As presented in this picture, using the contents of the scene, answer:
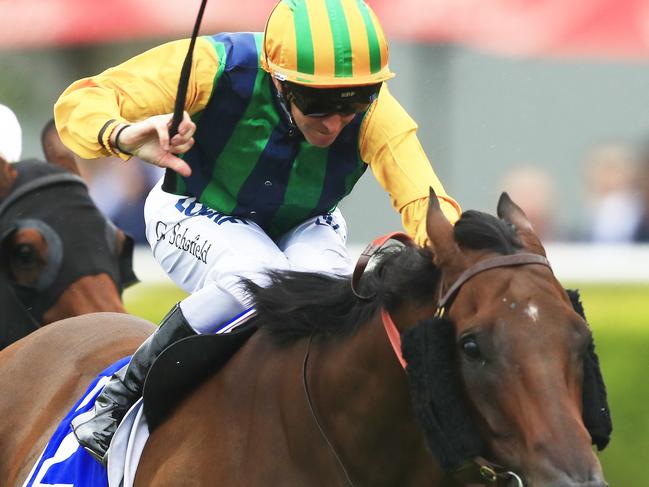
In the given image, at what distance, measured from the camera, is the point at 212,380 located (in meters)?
3.37

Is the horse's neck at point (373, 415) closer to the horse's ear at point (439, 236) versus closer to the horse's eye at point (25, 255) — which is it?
the horse's ear at point (439, 236)

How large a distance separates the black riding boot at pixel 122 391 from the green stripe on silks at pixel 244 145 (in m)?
0.43

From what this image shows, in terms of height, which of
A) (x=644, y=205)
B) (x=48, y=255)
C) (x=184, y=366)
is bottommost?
(x=644, y=205)

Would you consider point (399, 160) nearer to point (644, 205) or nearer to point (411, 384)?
point (411, 384)

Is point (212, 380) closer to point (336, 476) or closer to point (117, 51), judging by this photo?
point (336, 476)

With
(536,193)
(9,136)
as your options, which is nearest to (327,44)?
(9,136)

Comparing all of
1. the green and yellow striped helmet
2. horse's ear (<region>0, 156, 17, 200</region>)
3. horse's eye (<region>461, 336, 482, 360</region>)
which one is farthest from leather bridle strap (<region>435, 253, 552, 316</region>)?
horse's ear (<region>0, 156, 17, 200</region>)

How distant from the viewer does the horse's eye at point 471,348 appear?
2639mm

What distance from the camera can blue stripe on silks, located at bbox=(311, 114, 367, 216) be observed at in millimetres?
3621

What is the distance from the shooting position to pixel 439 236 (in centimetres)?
286

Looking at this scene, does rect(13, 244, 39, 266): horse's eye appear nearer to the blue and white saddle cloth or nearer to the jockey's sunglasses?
the blue and white saddle cloth

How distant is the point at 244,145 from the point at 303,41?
473 millimetres

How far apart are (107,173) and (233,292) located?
6.40 m

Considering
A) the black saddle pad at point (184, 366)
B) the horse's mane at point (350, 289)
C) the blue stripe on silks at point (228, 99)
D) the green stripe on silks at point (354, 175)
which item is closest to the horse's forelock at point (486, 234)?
the horse's mane at point (350, 289)
